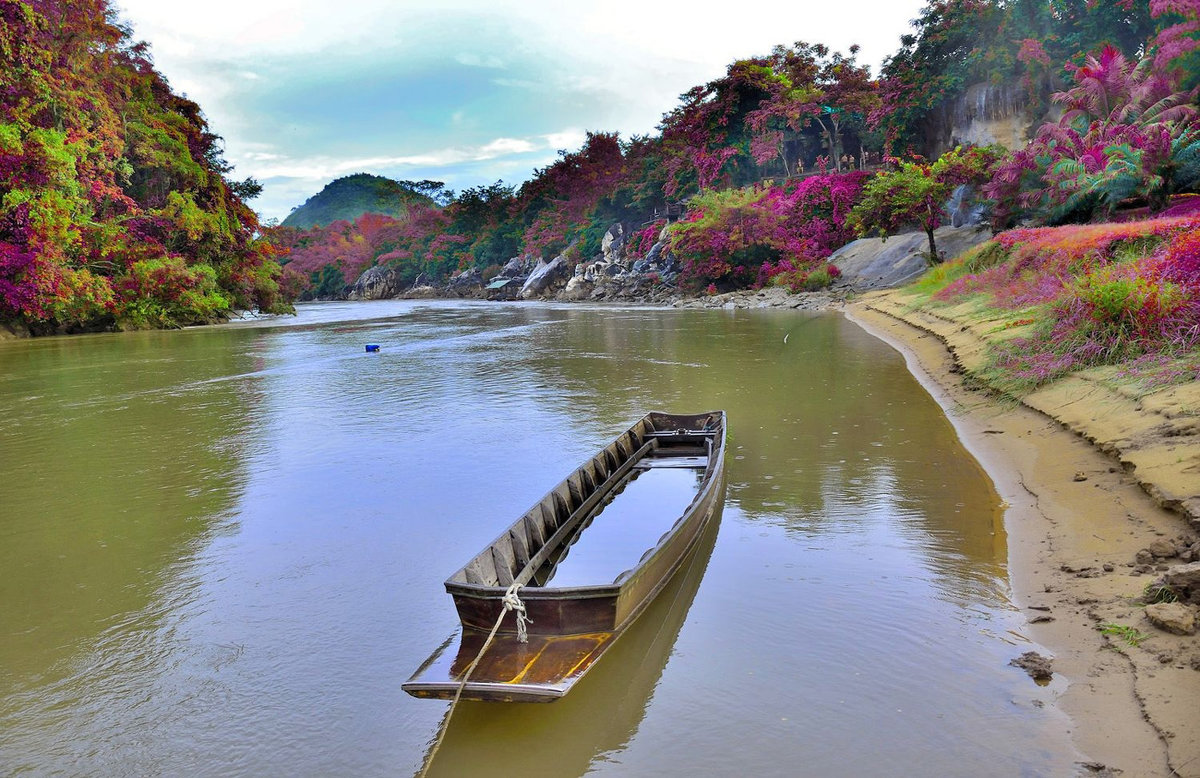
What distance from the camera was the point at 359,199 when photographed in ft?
428

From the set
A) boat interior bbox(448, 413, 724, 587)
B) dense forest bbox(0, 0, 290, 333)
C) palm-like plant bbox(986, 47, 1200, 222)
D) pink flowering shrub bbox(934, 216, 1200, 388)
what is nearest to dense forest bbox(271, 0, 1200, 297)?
palm-like plant bbox(986, 47, 1200, 222)

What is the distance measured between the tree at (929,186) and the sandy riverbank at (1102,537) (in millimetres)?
21325

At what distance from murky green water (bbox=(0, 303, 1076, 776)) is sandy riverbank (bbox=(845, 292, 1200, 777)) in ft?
0.74

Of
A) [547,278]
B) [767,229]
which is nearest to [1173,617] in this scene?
[767,229]

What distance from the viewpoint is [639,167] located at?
188ft

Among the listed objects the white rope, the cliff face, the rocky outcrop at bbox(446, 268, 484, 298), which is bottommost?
the white rope

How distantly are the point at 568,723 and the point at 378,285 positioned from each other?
82209 mm

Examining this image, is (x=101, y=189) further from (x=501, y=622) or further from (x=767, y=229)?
(x=501, y=622)

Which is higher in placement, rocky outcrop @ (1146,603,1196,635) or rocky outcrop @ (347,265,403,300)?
rocky outcrop @ (347,265,403,300)

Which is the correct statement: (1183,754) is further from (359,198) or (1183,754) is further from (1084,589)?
(359,198)

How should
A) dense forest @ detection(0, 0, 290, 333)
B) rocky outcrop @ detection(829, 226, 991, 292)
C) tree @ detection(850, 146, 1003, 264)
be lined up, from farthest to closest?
rocky outcrop @ detection(829, 226, 991, 292)
tree @ detection(850, 146, 1003, 264)
dense forest @ detection(0, 0, 290, 333)

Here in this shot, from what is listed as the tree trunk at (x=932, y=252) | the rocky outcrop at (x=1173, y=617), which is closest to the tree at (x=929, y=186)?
the tree trunk at (x=932, y=252)

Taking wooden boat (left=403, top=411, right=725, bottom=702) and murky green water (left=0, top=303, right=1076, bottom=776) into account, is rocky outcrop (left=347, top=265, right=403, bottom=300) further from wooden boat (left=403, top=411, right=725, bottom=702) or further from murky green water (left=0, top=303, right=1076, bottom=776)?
wooden boat (left=403, top=411, right=725, bottom=702)

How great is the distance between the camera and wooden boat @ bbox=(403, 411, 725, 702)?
13.8ft
